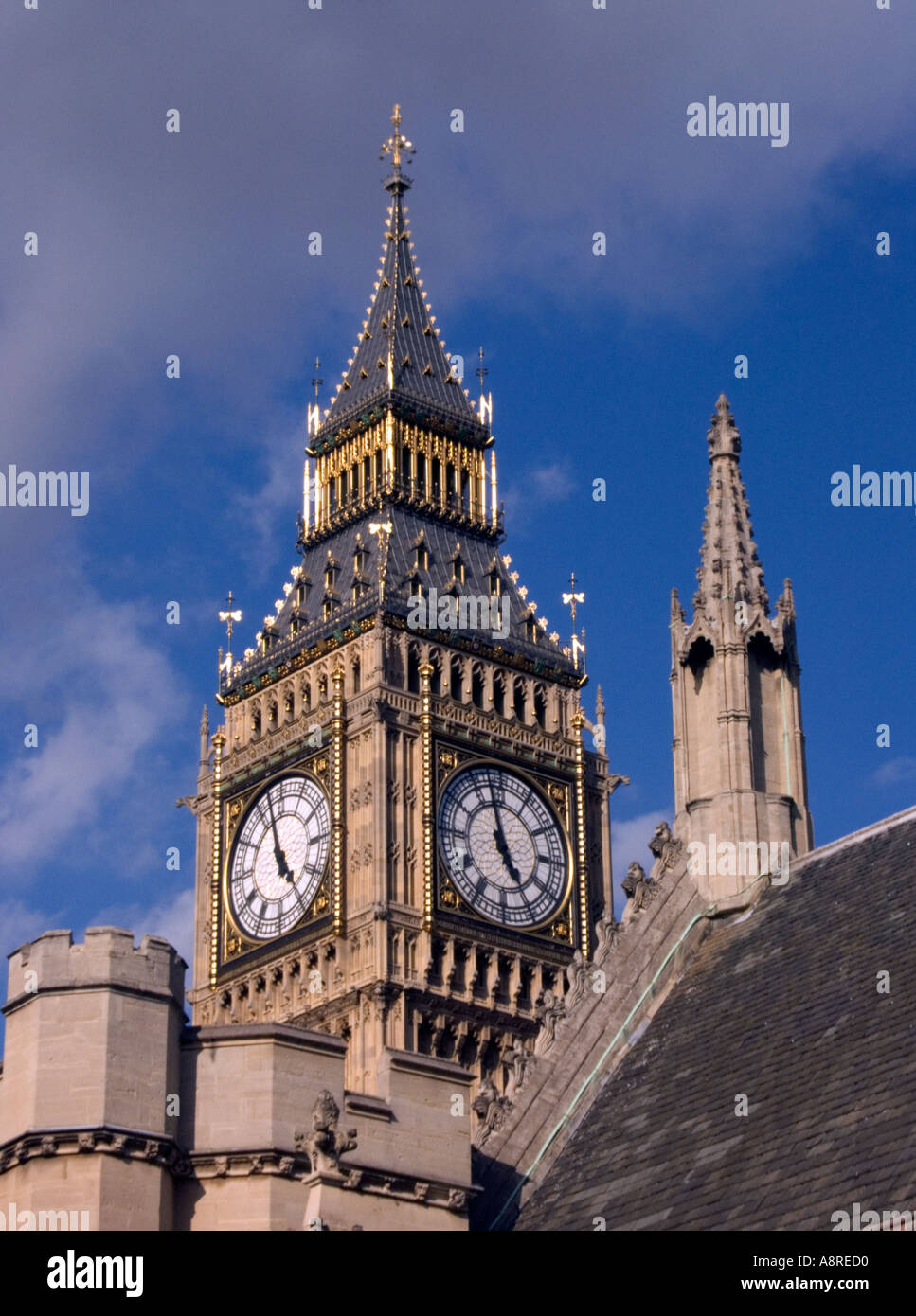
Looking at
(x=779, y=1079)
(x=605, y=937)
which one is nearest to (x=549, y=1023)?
(x=605, y=937)

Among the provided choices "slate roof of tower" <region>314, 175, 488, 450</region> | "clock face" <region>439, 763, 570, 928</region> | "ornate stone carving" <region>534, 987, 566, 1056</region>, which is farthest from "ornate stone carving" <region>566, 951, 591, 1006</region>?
"slate roof of tower" <region>314, 175, 488, 450</region>

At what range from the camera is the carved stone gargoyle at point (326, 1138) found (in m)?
32.4

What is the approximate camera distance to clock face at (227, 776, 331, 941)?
80938 mm

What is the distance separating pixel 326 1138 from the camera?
1273 inches

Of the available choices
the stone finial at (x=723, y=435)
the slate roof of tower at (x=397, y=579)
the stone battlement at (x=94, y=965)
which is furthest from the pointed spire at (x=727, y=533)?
the slate roof of tower at (x=397, y=579)

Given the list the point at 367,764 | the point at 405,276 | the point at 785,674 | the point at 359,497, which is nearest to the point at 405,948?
the point at 367,764

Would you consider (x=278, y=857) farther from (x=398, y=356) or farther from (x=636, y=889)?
(x=636, y=889)

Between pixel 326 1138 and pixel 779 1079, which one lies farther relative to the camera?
pixel 779 1079

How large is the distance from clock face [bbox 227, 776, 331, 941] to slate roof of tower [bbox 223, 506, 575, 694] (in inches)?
167

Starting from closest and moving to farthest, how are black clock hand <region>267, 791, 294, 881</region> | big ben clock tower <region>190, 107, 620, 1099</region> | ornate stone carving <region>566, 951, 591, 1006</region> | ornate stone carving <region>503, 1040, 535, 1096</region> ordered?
ornate stone carving <region>503, 1040, 535, 1096</region> → ornate stone carving <region>566, 951, 591, 1006</region> → big ben clock tower <region>190, 107, 620, 1099</region> → black clock hand <region>267, 791, 294, 881</region>

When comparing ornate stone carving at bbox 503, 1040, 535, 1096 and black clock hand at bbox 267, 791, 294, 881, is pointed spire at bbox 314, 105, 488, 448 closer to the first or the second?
black clock hand at bbox 267, 791, 294, 881

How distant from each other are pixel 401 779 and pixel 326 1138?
47.9m

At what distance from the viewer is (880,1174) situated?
29.8 meters

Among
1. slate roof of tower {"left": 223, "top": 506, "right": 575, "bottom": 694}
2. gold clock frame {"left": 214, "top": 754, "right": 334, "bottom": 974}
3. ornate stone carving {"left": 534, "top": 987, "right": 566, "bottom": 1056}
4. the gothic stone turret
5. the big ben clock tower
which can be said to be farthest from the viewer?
slate roof of tower {"left": 223, "top": 506, "right": 575, "bottom": 694}
